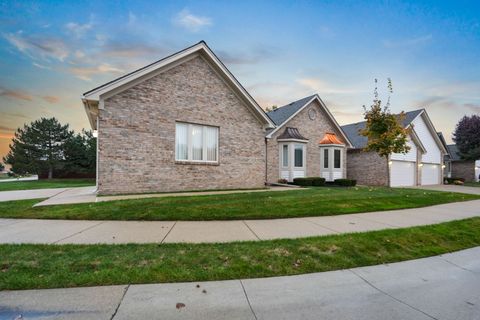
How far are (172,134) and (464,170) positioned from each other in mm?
42038

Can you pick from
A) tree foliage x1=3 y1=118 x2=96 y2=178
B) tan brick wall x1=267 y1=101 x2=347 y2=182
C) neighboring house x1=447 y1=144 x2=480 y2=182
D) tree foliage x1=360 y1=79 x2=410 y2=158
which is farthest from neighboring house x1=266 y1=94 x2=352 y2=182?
tree foliage x1=3 y1=118 x2=96 y2=178

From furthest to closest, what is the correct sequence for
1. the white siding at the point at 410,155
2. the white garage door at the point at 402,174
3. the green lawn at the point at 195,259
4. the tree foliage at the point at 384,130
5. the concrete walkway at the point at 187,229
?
1. the white siding at the point at 410,155
2. the white garage door at the point at 402,174
3. the tree foliage at the point at 384,130
4. the concrete walkway at the point at 187,229
5. the green lawn at the point at 195,259

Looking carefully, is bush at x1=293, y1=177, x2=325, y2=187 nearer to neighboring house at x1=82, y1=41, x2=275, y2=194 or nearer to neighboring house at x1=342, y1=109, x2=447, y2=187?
neighboring house at x1=82, y1=41, x2=275, y2=194

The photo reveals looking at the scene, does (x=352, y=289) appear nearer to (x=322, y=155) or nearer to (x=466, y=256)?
(x=466, y=256)

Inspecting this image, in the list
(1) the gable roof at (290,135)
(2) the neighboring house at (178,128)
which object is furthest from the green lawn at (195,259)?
(1) the gable roof at (290,135)

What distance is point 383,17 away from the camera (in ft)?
46.9

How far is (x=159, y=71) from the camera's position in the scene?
38.6ft

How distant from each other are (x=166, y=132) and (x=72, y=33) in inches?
298

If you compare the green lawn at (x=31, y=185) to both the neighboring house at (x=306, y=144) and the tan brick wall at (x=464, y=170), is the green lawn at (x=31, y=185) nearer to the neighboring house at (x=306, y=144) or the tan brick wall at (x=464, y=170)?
the neighboring house at (x=306, y=144)

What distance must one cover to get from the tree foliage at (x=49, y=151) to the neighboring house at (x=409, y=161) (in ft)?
106

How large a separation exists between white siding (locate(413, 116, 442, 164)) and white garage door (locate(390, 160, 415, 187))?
299 centimetres

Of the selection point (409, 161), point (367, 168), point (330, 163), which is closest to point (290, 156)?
point (330, 163)

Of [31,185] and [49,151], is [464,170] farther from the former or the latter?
[49,151]

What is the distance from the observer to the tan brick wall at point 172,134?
10719 mm
